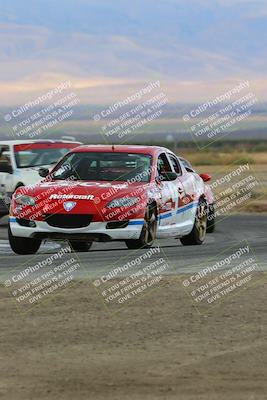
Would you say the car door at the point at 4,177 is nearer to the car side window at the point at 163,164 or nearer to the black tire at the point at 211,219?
the black tire at the point at 211,219

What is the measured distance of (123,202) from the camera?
48.5 ft

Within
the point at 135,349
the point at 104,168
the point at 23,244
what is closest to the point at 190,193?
the point at 104,168

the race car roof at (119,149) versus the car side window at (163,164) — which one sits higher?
the race car roof at (119,149)

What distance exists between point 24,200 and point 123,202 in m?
1.39

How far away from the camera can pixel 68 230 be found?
14.7m

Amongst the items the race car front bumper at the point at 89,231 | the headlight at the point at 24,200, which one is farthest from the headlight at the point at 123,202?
the headlight at the point at 24,200

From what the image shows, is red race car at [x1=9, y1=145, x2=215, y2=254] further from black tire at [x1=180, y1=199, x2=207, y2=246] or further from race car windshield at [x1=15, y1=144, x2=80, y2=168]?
race car windshield at [x1=15, y1=144, x2=80, y2=168]

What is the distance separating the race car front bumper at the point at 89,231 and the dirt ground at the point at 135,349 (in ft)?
11.4

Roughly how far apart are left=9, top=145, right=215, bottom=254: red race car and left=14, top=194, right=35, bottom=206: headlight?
14 millimetres

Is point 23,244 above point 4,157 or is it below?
above

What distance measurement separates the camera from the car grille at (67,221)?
14.7 m
